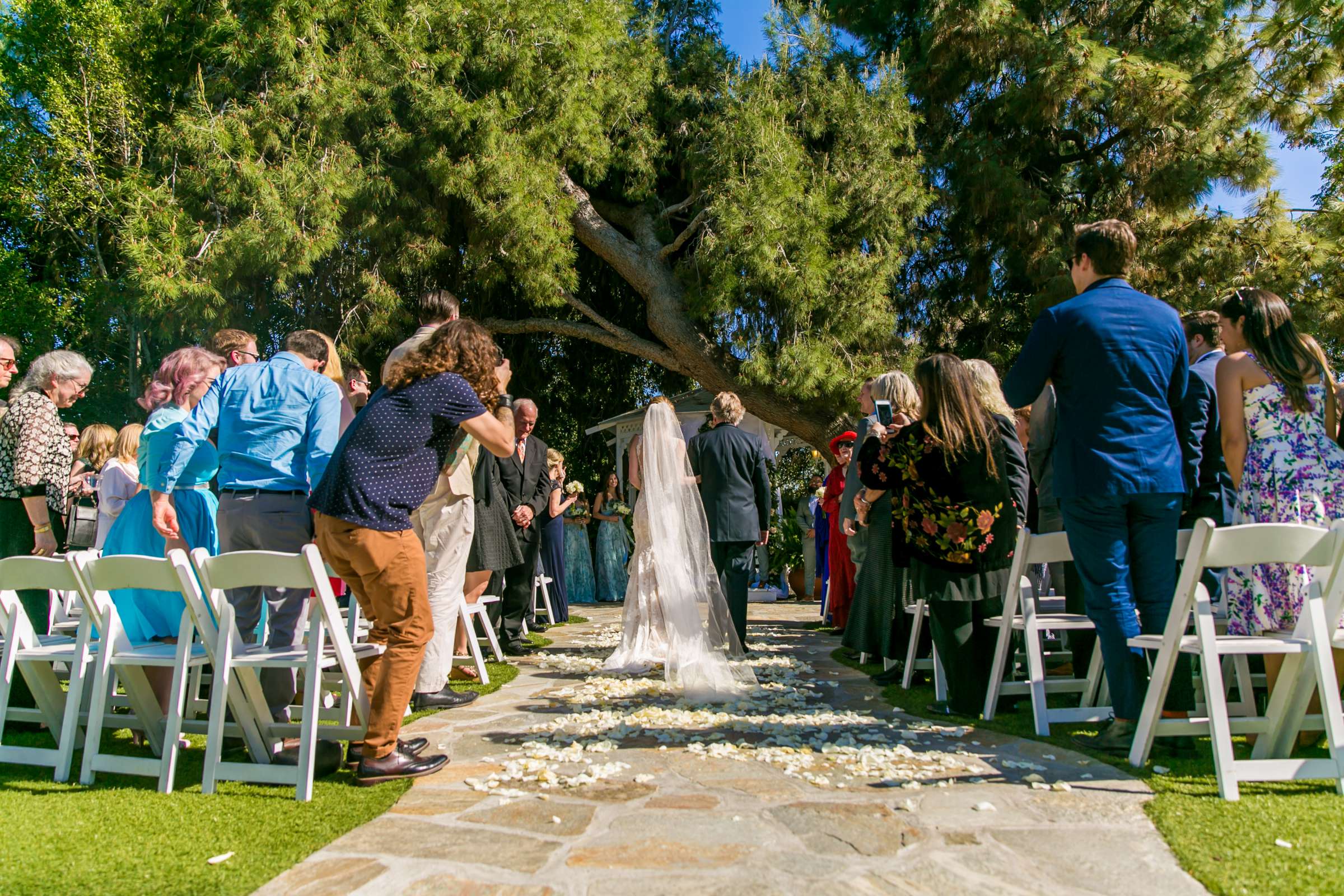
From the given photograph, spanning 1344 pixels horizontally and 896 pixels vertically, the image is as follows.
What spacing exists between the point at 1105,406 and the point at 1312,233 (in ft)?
36.4

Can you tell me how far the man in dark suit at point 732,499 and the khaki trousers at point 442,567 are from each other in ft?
6.48

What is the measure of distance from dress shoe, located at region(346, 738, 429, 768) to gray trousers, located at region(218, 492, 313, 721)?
35 cm

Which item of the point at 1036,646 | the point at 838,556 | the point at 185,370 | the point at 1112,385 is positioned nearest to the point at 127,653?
the point at 185,370

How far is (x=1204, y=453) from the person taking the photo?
4699 mm

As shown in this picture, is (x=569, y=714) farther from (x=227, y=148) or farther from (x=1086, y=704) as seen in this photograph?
(x=227, y=148)

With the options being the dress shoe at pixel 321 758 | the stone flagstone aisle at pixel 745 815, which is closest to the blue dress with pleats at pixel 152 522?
the dress shoe at pixel 321 758

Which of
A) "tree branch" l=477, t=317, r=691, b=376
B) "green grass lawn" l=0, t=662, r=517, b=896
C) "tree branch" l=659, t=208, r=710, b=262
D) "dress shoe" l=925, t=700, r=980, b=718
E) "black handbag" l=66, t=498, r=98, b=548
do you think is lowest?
"green grass lawn" l=0, t=662, r=517, b=896

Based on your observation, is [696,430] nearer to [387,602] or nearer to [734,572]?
[734,572]

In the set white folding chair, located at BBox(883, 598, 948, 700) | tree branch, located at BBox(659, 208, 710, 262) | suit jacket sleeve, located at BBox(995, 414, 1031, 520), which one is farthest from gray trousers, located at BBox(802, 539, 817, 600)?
suit jacket sleeve, located at BBox(995, 414, 1031, 520)

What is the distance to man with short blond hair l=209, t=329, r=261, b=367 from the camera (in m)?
4.94

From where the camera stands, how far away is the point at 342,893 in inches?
102

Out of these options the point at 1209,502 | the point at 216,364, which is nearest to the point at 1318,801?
the point at 1209,502

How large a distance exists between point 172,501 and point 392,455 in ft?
5.19

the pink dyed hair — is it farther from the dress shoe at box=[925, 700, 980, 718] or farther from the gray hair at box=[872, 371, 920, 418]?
the dress shoe at box=[925, 700, 980, 718]
